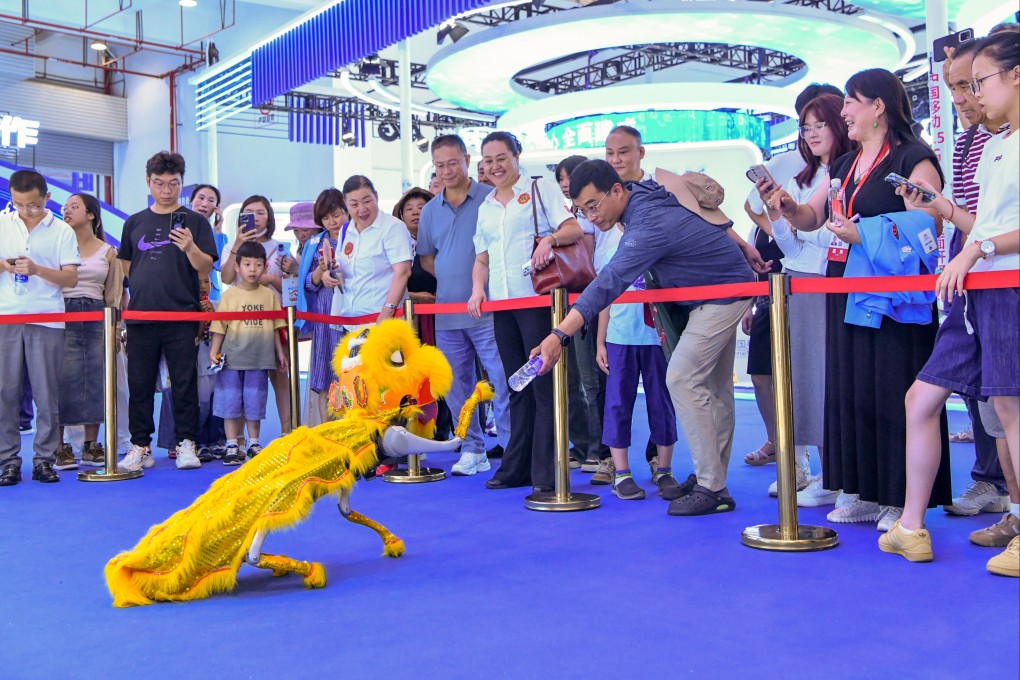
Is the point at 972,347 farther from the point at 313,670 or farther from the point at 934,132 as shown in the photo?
the point at 934,132

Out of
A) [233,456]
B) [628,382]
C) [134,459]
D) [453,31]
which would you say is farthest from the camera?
[453,31]

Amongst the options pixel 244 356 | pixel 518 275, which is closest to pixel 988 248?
pixel 518 275

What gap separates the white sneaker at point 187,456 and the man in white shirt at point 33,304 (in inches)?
25.7

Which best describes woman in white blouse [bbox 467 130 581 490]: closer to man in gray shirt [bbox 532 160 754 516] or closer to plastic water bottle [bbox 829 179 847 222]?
man in gray shirt [bbox 532 160 754 516]

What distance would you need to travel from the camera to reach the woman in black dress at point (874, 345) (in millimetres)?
3428

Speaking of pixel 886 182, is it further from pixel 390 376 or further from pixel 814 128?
pixel 390 376

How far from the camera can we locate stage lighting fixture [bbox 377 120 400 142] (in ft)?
71.4

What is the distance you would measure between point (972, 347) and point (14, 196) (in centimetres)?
468

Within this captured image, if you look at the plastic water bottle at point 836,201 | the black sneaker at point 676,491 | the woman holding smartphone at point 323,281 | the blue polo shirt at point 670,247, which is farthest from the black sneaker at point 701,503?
the woman holding smartphone at point 323,281

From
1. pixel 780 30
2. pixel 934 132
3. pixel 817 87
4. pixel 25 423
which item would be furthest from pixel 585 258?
pixel 780 30

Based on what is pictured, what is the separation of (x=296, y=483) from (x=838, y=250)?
2000 millimetres

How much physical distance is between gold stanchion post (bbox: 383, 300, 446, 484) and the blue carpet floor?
3.18ft

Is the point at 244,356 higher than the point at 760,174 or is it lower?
lower

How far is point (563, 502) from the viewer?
4223mm
